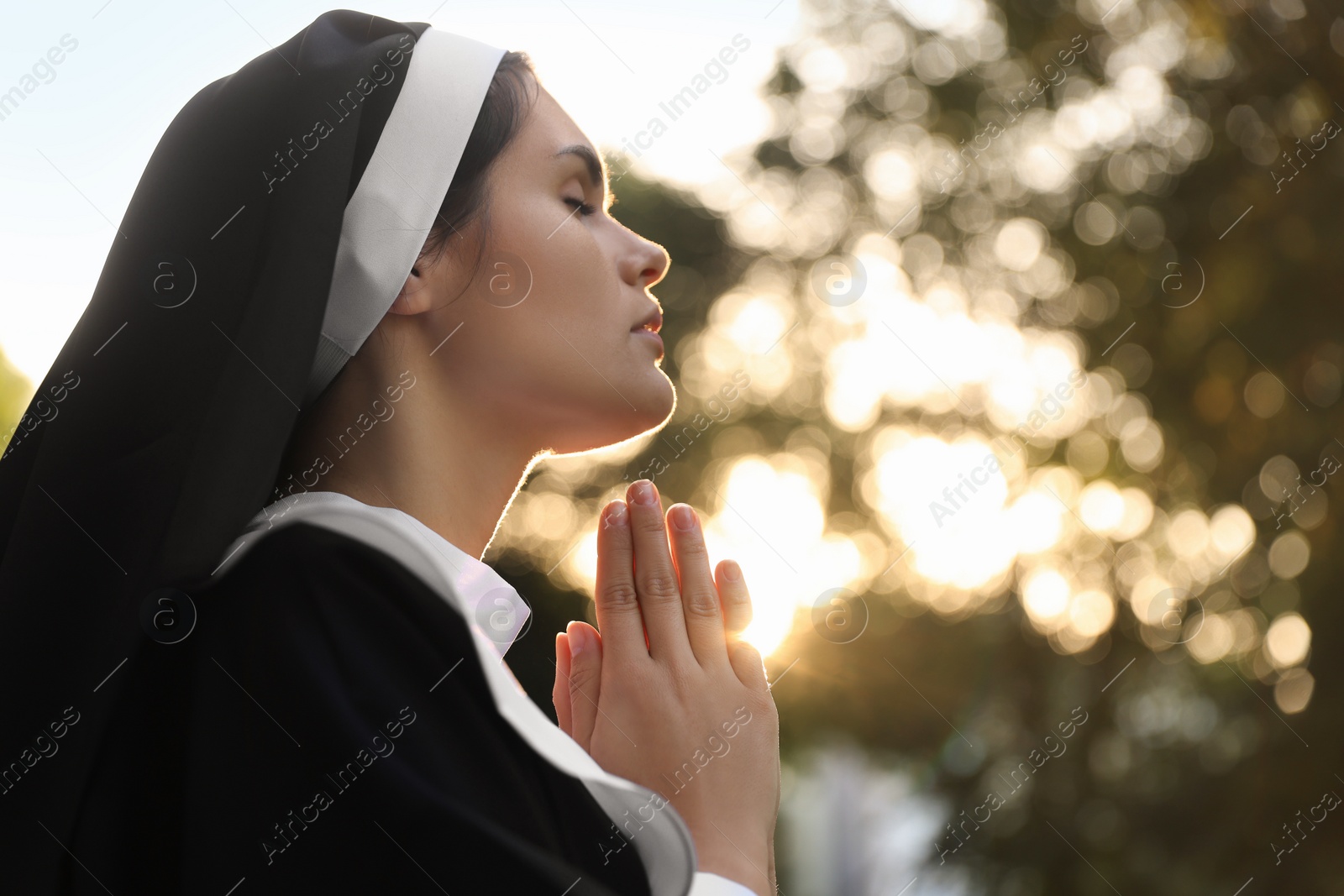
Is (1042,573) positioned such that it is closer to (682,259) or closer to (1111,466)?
(1111,466)

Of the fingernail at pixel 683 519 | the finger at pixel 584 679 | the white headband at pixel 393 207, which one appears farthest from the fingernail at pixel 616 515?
the white headband at pixel 393 207

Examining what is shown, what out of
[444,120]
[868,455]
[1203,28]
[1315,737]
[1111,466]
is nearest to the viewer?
[444,120]

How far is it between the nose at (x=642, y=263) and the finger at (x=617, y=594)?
510mm

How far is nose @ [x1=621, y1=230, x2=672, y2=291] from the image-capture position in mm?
2260

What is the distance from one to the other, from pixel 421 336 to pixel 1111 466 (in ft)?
37.2

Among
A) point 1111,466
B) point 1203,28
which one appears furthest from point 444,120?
point 1111,466

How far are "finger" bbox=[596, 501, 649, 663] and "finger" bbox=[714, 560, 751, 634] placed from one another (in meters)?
0.18

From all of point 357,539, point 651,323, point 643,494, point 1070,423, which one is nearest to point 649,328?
point 651,323

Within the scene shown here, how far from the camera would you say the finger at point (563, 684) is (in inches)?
89.5

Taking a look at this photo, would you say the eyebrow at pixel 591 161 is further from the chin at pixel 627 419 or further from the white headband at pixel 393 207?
the chin at pixel 627 419

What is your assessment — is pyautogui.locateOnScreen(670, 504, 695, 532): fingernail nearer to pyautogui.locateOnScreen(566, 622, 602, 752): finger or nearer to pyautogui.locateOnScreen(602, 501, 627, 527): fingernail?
pyautogui.locateOnScreen(602, 501, 627, 527): fingernail

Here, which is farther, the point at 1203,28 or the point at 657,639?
the point at 1203,28

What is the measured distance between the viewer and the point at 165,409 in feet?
5.82

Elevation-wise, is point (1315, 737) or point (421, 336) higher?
point (421, 336)
